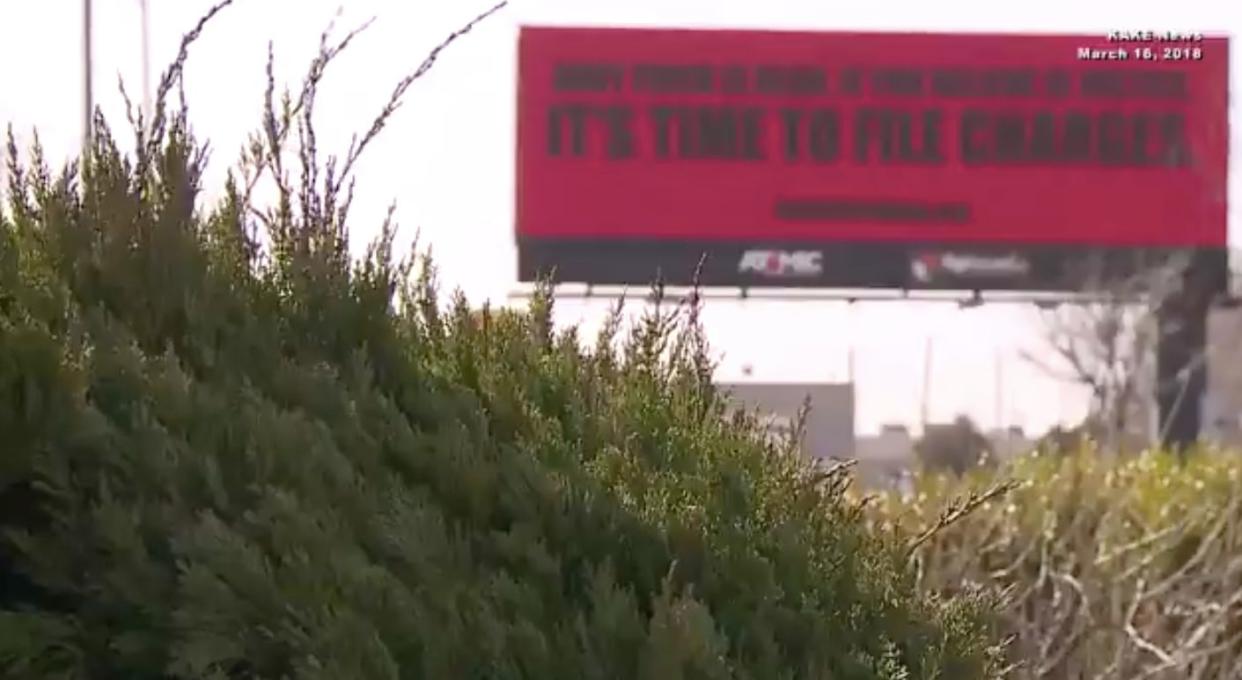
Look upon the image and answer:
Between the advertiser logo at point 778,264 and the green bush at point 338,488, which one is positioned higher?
the advertiser logo at point 778,264

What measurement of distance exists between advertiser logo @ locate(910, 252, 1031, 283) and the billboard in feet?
0.08

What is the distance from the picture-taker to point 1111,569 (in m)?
6.12

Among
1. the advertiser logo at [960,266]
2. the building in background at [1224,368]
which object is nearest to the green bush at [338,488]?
the advertiser logo at [960,266]

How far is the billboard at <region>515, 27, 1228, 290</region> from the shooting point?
707 inches

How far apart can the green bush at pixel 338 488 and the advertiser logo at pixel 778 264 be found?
15406mm

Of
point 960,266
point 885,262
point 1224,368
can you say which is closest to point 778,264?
point 885,262

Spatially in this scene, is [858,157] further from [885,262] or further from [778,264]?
[778,264]

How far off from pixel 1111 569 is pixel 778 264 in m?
11.9

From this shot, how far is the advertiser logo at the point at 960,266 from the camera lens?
59.2 feet

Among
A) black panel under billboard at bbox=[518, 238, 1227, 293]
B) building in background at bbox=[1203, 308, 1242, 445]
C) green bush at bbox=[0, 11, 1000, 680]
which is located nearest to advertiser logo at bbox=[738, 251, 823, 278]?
black panel under billboard at bbox=[518, 238, 1227, 293]

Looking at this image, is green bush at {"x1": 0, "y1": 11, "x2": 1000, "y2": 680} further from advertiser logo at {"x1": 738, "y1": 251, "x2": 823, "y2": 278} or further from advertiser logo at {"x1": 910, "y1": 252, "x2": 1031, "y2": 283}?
advertiser logo at {"x1": 910, "y1": 252, "x2": 1031, "y2": 283}

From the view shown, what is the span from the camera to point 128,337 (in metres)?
2.07

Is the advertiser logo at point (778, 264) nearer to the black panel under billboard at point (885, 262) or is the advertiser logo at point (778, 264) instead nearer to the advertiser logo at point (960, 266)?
the black panel under billboard at point (885, 262)

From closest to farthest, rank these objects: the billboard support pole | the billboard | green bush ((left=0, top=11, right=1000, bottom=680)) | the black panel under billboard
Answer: green bush ((left=0, top=11, right=1000, bottom=680)), the billboard support pole, the black panel under billboard, the billboard
